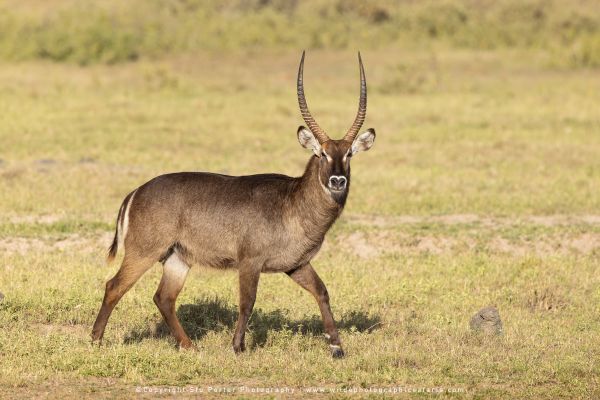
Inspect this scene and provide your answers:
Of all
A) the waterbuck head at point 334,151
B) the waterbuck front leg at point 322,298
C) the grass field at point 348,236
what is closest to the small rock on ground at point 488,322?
the grass field at point 348,236

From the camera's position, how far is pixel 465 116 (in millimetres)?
20703

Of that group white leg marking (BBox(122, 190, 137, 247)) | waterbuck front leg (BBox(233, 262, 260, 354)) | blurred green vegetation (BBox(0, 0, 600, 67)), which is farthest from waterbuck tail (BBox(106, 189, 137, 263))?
blurred green vegetation (BBox(0, 0, 600, 67))

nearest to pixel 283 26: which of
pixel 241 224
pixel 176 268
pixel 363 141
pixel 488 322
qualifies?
pixel 488 322

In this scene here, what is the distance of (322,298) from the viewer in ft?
25.9

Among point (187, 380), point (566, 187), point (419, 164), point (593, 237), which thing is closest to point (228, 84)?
point (419, 164)

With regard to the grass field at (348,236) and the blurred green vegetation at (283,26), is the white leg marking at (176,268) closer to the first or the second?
the grass field at (348,236)

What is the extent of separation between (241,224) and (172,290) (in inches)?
30.3

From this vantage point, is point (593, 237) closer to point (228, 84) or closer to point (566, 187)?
point (566, 187)

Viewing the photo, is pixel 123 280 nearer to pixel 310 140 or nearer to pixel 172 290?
pixel 172 290

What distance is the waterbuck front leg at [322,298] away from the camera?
7879 mm

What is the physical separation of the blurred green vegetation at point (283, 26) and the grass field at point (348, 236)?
283cm

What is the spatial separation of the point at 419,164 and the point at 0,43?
15344 millimetres

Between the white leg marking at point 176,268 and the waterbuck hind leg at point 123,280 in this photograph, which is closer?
the waterbuck hind leg at point 123,280

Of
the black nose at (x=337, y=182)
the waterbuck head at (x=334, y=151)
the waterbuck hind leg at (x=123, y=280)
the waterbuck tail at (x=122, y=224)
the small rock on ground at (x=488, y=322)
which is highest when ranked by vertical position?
the waterbuck head at (x=334, y=151)
